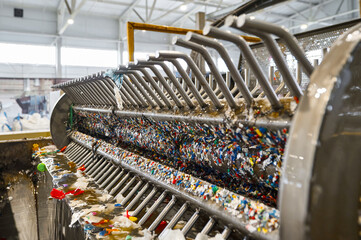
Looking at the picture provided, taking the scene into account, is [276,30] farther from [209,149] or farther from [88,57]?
A: [88,57]

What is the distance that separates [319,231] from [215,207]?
59cm

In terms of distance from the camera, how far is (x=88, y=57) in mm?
13461

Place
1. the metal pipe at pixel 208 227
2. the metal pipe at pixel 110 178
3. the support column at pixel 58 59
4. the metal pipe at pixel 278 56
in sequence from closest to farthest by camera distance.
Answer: the metal pipe at pixel 278 56
the metal pipe at pixel 208 227
the metal pipe at pixel 110 178
the support column at pixel 58 59

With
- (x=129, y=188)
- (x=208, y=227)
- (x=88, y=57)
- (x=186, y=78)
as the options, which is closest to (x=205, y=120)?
(x=186, y=78)

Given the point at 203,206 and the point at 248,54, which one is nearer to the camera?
→ the point at 248,54

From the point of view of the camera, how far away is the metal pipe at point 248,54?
0.68 meters

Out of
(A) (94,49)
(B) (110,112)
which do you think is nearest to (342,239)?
(B) (110,112)

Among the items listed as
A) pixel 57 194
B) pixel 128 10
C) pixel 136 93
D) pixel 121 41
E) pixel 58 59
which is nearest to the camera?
pixel 136 93

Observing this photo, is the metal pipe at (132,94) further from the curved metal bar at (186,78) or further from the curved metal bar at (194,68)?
the curved metal bar at (194,68)

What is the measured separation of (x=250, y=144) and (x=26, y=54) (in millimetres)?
13323

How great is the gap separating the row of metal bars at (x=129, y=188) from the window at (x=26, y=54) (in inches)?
420

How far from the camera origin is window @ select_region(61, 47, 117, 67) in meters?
12.9

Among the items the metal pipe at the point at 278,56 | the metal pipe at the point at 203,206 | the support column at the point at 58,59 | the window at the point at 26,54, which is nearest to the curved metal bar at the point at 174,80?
the metal pipe at the point at 203,206

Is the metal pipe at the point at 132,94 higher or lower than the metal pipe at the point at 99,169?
higher
